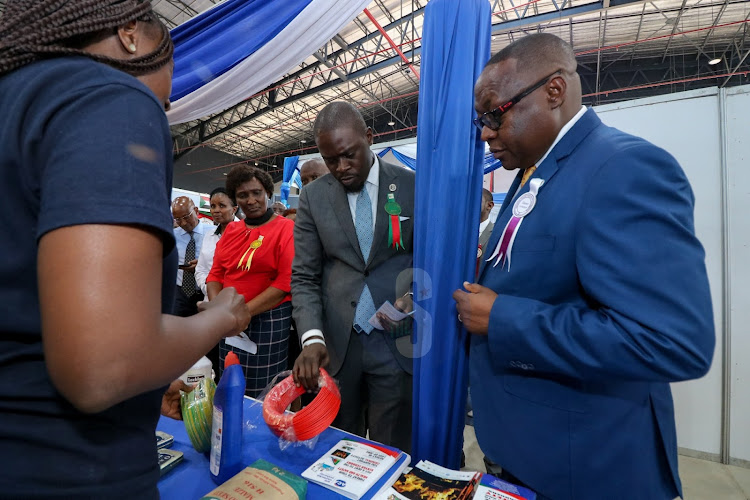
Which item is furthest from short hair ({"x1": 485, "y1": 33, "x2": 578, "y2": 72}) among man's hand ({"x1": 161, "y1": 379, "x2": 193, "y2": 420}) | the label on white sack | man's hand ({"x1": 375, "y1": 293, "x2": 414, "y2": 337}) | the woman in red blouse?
the woman in red blouse

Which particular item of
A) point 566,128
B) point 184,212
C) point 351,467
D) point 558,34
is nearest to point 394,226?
point 566,128

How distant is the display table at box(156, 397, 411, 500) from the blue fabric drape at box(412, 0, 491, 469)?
31 cm

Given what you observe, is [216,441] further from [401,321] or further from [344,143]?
[344,143]

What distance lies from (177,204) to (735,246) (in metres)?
5.07

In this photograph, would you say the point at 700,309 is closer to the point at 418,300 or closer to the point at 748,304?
the point at 418,300

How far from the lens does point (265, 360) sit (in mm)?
2537

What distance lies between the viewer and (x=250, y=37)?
185 cm

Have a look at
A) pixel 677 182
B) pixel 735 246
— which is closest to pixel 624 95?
pixel 735 246

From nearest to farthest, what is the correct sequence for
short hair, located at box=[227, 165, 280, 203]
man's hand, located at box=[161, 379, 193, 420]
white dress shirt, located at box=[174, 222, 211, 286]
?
1. man's hand, located at box=[161, 379, 193, 420]
2. short hair, located at box=[227, 165, 280, 203]
3. white dress shirt, located at box=[174, 222, 211, 286]

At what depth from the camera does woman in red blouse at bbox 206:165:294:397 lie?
99.2 inches

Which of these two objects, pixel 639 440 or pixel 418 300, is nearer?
pixel 639 440

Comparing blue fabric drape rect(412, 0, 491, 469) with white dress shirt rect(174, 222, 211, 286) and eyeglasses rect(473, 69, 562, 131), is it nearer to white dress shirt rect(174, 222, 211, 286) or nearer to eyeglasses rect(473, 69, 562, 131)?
eyeglasses rect(473, 69, 562, 131)

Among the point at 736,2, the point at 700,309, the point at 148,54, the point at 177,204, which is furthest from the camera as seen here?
the point at 736,2

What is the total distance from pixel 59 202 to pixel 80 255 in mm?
62
